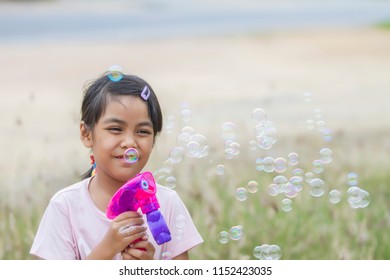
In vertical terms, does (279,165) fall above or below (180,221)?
above

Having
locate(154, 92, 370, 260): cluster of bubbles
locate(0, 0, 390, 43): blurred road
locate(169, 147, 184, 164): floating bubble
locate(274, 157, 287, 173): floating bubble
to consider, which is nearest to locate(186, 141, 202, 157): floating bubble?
locate(154, 92, 370, 260): cluster of bubbles

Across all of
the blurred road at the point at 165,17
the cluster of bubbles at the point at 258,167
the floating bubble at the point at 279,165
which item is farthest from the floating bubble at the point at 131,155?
the blurred road at the point at 165,17

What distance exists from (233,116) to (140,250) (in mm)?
3784

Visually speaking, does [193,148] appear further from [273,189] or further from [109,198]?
[109,198]

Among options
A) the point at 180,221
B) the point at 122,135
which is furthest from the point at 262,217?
the point at 122,135

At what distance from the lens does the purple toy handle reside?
284cm

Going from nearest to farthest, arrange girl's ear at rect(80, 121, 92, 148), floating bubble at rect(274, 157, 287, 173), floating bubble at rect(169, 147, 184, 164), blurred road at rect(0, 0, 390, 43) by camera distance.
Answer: girl's ear at rect(80, 121, 92, 148)
floating bubble at rect(169, 147, 184, 164)
floating bubble at rect(274, 157, 287, 173)
blurred road at rect(0, 0, 390, 43)

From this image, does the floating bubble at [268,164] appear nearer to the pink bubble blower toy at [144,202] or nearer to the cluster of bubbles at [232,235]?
the cluster of bubbles at [232,235]

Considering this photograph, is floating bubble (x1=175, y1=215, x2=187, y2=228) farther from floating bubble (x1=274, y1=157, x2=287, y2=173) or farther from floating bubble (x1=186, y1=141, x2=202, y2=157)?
floating bubble (x1=274, y1=157, x2=287, y2=173)

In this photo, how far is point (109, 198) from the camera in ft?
10.0

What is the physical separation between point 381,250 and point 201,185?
3.21 ft

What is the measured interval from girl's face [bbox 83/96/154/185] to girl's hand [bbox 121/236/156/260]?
213 mm
